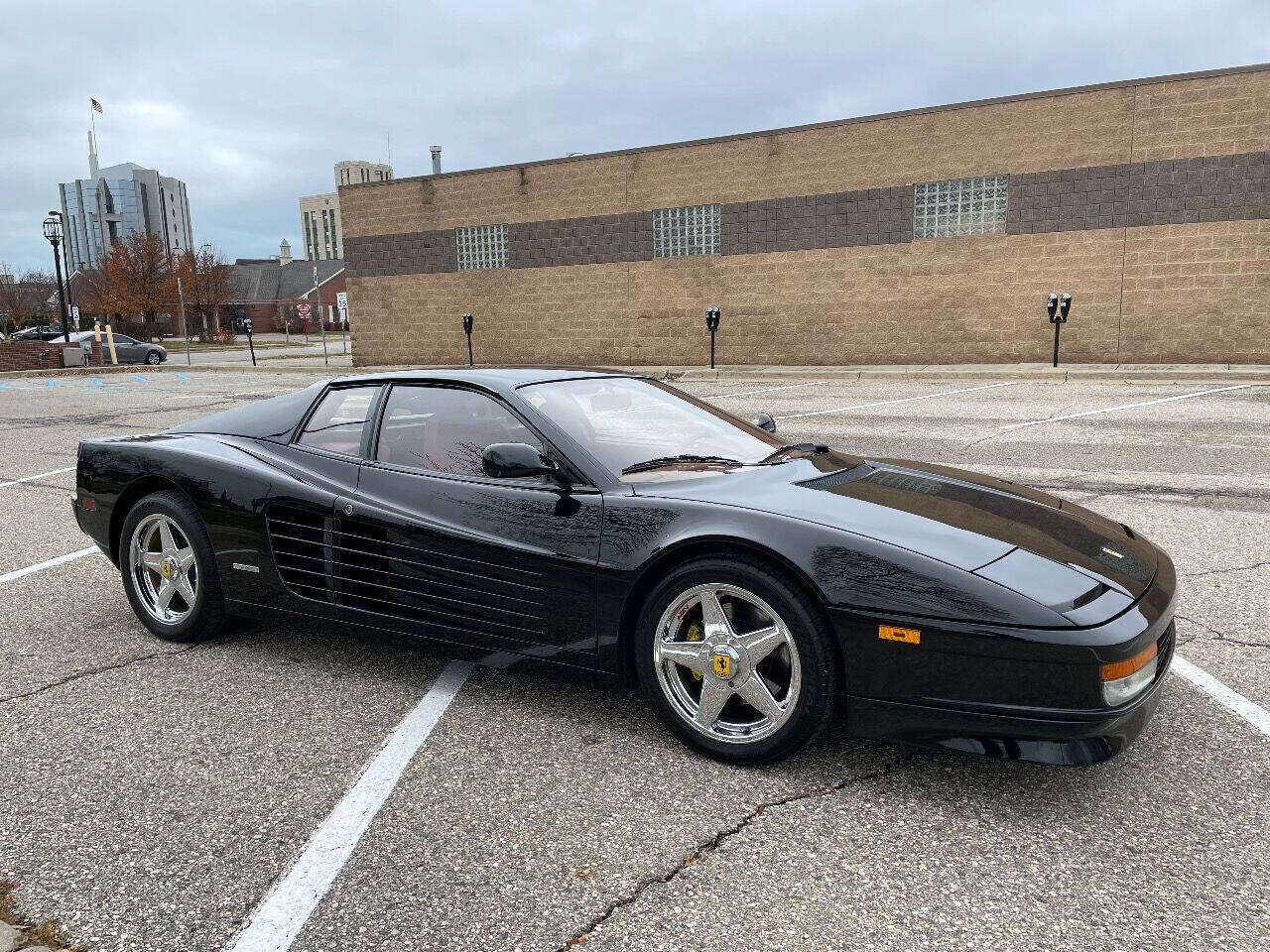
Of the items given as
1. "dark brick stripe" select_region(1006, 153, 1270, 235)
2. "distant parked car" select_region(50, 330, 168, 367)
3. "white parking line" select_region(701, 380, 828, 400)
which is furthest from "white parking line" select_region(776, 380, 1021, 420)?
"distant parked car" select_region(50, 330, 168, 367)

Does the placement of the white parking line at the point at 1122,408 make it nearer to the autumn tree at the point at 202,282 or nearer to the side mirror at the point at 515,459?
the side mirror at the point at 515,459

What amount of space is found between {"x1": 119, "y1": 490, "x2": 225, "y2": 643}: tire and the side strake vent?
44cm

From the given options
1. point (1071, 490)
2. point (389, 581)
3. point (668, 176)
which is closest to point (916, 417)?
point (1071, 490)

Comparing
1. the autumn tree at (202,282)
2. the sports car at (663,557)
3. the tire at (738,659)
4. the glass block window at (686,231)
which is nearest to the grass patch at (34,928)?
the sports car at (663,557)

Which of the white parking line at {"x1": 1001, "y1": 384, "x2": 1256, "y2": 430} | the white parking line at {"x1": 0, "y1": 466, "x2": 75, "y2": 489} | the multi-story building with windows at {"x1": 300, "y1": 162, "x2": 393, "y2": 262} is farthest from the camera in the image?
the multi-story building with windows at {"x1": 300, "y1": 162, "x2": 393, "y2": 262}

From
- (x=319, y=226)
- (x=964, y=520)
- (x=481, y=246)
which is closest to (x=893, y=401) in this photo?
(x=964, y=520)

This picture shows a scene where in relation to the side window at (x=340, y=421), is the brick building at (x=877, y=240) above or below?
above

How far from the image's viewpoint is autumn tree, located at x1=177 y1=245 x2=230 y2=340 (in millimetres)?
67750

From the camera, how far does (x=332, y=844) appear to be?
2588 millimetres

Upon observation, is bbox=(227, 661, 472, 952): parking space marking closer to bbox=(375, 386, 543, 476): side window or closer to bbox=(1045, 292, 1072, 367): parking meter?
bbox=(375, 386, 543, 476): side window

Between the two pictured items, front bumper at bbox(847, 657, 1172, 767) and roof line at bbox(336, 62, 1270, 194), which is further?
roof line at bbox(336, 62, 1270, 194)

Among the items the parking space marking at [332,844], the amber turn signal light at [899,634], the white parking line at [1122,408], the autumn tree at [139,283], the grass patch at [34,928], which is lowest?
the parking space marking at [332,844]

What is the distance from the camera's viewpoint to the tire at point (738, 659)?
9.03 feet

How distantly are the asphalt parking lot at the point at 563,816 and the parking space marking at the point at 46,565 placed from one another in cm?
105
